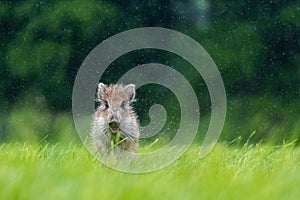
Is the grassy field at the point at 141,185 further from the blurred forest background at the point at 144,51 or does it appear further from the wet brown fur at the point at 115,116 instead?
the blurred forest background at the point at 144,51

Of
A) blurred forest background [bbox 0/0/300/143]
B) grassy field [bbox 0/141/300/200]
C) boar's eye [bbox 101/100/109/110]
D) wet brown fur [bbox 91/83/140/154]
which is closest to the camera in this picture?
grassy field [bbox 0/141/300/200]

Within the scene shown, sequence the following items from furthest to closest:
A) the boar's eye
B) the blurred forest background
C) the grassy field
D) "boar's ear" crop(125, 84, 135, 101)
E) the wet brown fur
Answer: the blurred forest background → "boar's ear" crop(125, 84, 135, 101) → the boar's eye → the wet brown fur → the grassy field

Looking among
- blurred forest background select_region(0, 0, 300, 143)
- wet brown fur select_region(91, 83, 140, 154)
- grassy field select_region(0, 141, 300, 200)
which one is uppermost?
blurred forest background select_region(0, 0, 300, 143)

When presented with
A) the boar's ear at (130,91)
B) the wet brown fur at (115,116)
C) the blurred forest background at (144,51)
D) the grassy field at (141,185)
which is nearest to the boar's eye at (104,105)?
the wet brown fur at (115,116)

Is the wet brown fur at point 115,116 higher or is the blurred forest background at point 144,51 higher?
the blurred forest background at point 144,51

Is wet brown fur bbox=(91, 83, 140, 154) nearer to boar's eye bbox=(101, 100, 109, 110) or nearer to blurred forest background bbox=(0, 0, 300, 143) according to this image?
boar's eye bbox=(101, 100, 109, 110)

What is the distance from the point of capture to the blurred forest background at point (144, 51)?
51.6 feet

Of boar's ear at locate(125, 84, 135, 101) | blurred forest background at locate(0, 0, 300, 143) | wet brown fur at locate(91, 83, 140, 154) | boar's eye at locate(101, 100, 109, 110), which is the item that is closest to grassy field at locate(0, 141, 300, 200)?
wet brown fur at locate(91, 83, 140, 154)

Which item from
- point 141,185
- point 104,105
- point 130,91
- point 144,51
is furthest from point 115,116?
point 144,51

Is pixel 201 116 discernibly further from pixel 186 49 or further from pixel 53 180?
pixel 53 180

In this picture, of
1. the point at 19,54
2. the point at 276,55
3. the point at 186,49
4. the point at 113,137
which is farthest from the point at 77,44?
the point at 113,137

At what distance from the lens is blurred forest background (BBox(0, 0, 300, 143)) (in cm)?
1573

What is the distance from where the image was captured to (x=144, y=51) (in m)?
16.2

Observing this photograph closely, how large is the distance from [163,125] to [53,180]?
37.6ft
